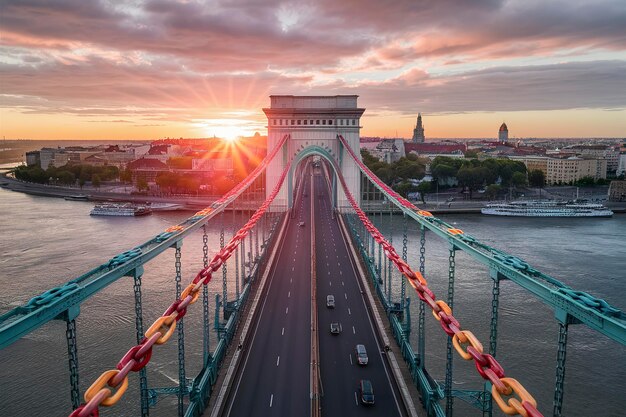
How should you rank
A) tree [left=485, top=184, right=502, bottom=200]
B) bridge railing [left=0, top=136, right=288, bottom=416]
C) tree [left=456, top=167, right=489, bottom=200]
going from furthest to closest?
tree [left=456, top=167, right=489, bottom=200] → tree [left=485, top=184, right=502, bottom=200] → bridge railing [left=0, top=136, right=288, bottom=416]

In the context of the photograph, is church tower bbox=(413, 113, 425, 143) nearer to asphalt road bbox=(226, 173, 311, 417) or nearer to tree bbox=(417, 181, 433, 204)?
tree bbox=(417, 181, 433, 204)

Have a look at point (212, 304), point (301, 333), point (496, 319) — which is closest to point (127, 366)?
point (496, 319)

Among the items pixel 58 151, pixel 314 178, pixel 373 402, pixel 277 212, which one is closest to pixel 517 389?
pixel 373 402

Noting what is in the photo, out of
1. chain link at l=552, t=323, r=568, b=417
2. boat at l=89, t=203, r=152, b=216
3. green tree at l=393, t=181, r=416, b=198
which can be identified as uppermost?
chain link at l=552, t=323, r=568, b=417

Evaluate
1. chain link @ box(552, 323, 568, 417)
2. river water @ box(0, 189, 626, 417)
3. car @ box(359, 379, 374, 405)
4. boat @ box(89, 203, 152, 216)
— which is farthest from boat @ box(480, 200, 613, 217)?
chain link @ box(552, 323, 568, 417)

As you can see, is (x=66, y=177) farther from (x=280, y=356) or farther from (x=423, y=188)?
(x=280, y=356)

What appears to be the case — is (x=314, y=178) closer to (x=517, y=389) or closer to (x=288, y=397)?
(x=288, y=397)
